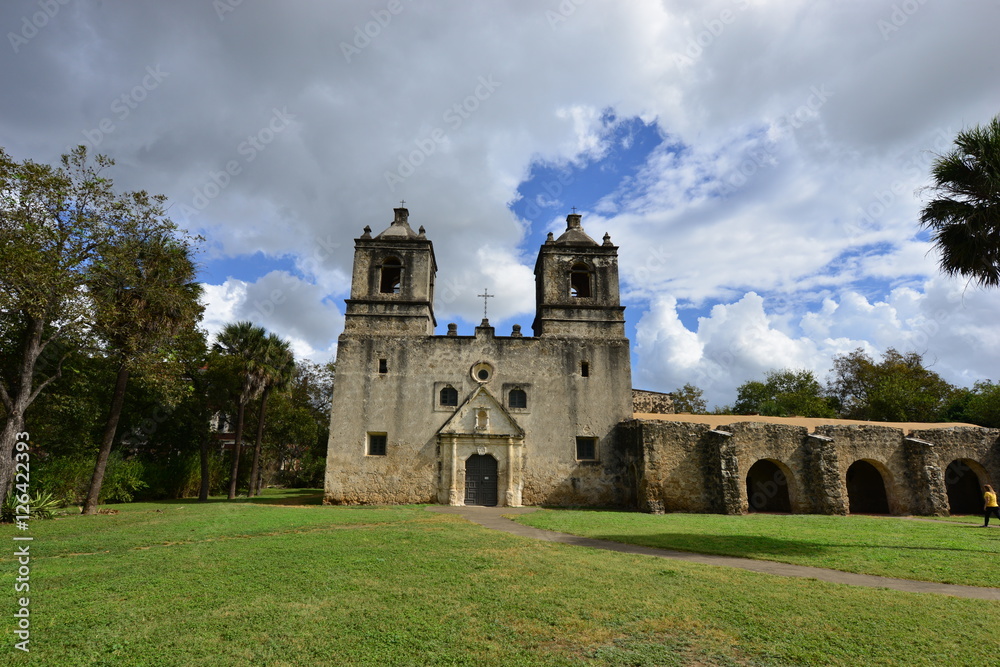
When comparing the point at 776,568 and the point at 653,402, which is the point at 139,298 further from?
the point at 653,402

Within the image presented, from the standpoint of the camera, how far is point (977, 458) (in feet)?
63.7

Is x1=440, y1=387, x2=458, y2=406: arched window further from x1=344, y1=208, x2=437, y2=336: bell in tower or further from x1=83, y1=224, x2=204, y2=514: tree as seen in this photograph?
x1=83, y1=224, x2=204, y2=514: tree

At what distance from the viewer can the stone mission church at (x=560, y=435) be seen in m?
18.6

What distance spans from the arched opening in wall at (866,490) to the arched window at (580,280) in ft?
42.1

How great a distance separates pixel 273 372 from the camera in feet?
78.5

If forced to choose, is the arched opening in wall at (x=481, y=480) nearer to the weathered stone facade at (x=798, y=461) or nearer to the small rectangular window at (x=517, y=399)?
the small rectangular window at (x=517, y=399)

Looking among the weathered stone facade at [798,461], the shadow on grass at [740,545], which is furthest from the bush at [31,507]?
the weathered stone facade at [798,461]

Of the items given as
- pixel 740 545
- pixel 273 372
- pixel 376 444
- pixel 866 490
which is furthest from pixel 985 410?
pixel 273 372

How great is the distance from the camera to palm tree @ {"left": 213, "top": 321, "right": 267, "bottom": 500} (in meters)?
23.3

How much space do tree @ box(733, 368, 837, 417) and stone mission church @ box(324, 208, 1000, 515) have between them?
15299mm

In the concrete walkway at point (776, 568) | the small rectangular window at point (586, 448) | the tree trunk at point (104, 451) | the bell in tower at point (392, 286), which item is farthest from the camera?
the bell in tower at point (392, 286)

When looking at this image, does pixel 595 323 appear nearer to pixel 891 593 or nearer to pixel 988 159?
pixel 988 159

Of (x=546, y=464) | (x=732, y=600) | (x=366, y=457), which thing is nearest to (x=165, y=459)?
(x=366, y=457)

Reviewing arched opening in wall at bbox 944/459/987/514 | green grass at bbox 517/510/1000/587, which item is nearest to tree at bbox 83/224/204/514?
green grass at bbox 517/510/1000/587
